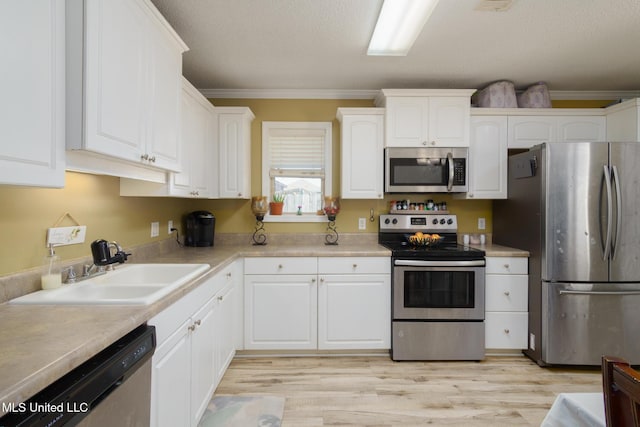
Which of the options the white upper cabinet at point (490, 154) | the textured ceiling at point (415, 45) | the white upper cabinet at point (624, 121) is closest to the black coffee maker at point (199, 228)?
the textured ceiling at point (415, 45)

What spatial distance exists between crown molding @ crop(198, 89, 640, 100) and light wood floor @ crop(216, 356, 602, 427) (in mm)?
2488

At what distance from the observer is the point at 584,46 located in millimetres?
2424

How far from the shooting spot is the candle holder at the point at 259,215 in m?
3.26

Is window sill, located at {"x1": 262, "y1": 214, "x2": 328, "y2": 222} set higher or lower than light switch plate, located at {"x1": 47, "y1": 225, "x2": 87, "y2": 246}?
higher

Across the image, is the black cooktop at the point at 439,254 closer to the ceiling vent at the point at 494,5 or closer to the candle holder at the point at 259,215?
the candle holder at the point at 259,215

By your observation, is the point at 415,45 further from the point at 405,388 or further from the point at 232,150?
the point at 405,388

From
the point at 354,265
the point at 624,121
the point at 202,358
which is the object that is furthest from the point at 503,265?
the point at 202,358

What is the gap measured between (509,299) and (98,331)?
2.93 meters

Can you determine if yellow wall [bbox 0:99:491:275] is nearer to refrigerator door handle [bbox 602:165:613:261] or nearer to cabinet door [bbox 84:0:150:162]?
cabinet door [bbox 84:0:150:162]

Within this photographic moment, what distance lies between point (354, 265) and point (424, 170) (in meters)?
1.11

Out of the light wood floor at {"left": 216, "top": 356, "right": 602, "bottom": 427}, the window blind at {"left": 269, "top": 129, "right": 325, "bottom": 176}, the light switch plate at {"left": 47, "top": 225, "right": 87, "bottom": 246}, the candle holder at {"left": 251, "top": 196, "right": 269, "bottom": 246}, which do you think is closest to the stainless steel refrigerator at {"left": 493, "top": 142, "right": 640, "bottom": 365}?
the light wood floor at {"left": 216, "top": 356, "right": 602, "bottom": 427}

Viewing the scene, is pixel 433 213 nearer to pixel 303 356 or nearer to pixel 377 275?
pixel 377 275

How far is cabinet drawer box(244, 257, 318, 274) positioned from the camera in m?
→ 2.78

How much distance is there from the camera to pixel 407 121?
9.83ft
